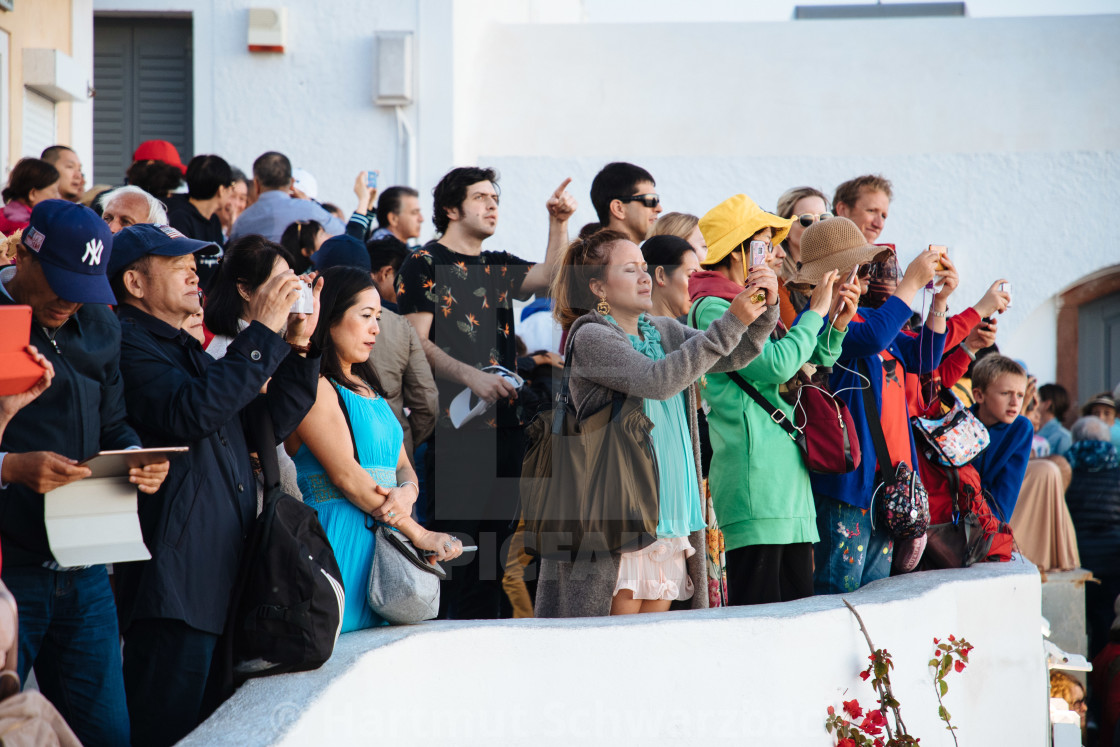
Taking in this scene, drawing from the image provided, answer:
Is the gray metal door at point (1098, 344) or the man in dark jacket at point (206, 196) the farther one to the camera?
the gray metal door at point (1098, 344)

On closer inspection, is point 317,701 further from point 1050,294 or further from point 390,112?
point 1050,294

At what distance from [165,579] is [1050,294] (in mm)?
9254

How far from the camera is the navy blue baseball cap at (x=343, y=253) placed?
4.82 m

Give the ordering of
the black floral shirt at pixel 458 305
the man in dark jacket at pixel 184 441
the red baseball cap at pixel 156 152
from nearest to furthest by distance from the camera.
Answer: the man in dark jacket at pixel 184 441 → the black floral shirt at pixel 458 305 → the red baseball cap at pixel 156 152

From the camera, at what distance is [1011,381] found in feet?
17.6

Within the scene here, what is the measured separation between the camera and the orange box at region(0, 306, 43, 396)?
2387 millimetres

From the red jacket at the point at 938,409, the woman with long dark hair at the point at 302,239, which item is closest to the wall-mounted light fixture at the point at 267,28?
the woman with long dark hair at the point at 302,239

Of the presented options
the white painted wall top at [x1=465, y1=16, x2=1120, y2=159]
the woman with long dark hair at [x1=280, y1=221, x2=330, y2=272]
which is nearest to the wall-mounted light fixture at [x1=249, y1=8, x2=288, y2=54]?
the white painted wall top at [x1=465, y1=16, x2=1120, y2=159]

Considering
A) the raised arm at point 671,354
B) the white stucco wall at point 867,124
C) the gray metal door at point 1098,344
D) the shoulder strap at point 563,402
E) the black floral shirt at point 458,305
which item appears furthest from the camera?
the gray metal door at point 1098,344

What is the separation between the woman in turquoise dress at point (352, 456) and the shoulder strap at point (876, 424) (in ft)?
5.66

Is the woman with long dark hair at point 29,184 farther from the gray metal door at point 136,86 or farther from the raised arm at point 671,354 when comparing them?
the gray metal door at point 136,86

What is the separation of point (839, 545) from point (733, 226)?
1.22m

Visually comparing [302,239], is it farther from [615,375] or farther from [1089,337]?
[1089,337]

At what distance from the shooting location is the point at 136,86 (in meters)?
10.2
